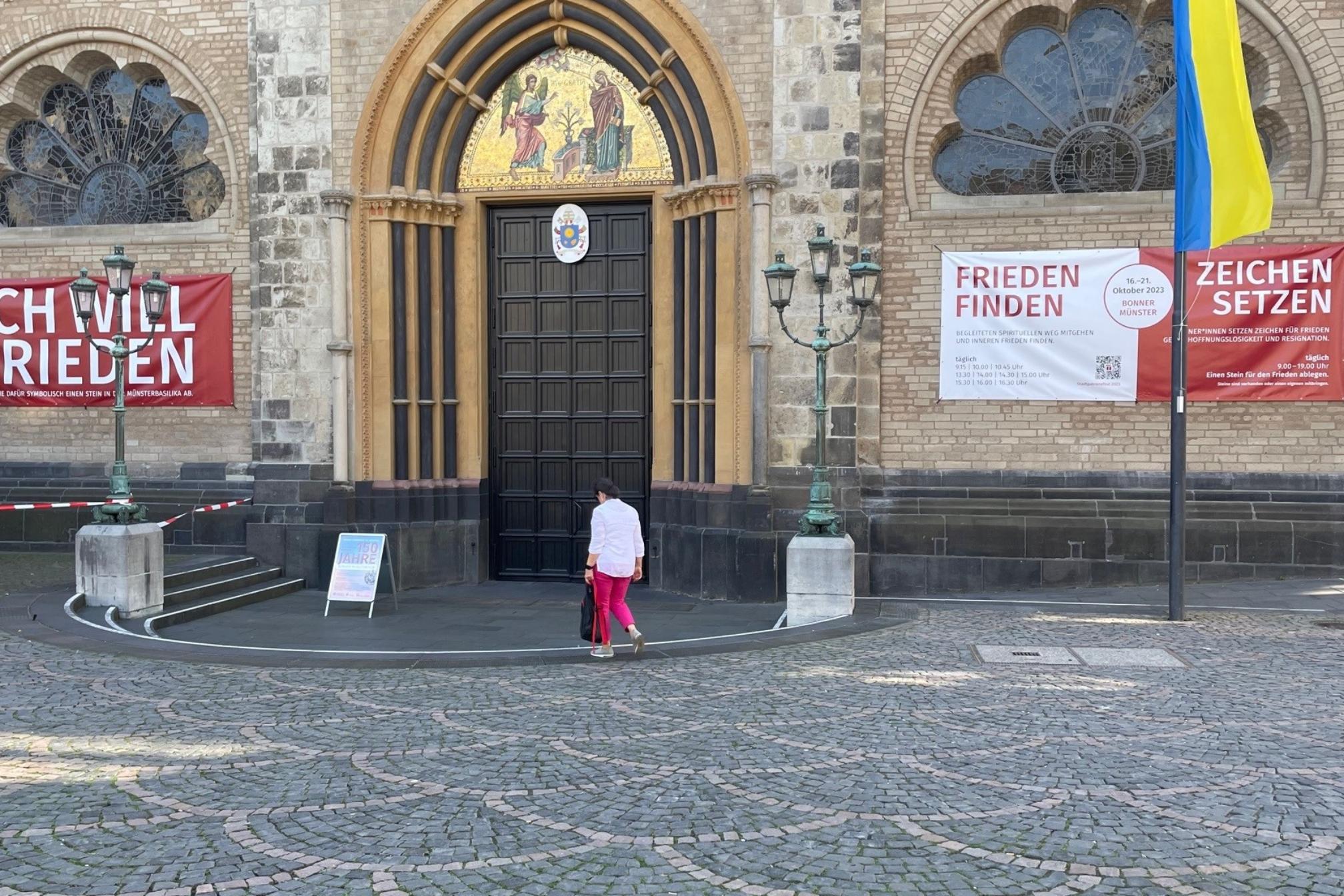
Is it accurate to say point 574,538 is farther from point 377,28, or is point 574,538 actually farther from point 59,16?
point 59,16

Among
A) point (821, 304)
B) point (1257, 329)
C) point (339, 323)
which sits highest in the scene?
point (339, 323)

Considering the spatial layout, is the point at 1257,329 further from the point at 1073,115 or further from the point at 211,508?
the point at 211,508

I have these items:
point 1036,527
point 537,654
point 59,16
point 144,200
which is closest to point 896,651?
point 537,654

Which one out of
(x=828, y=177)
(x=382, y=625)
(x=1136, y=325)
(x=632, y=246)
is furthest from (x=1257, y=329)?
(x=382, y=625)

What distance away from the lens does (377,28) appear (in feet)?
47.2

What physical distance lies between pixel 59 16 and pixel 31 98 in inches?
49.6

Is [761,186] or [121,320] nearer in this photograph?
[121,320]

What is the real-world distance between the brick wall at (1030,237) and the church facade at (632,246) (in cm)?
4

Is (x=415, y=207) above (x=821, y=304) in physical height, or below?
above

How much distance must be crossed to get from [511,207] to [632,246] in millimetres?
1704

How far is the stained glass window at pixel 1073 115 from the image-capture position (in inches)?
525

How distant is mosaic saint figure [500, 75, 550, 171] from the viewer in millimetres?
14688

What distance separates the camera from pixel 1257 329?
42.1 feet

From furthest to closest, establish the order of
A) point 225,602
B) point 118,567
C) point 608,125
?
point 608,125, point 225,602, point 118,567
